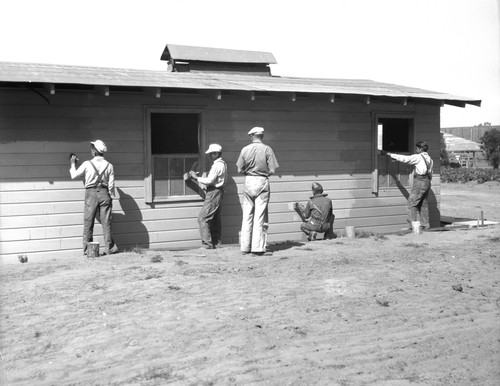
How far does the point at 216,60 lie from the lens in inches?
520

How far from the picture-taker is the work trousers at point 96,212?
31.4ft

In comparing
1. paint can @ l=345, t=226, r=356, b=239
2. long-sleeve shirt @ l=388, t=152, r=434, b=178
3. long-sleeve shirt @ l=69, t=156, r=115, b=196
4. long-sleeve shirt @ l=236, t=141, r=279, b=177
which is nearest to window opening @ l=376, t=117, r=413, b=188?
long-sleeve shirt @ l=388, t=152, r=434, b=178

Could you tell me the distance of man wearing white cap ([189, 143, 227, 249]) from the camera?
10219mm

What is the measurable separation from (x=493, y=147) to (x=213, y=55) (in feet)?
102

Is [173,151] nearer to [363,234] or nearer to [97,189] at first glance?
[97,189]

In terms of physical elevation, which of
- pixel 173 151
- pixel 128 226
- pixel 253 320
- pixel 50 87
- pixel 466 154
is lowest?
pixel 253 320

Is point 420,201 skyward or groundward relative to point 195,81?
groundward

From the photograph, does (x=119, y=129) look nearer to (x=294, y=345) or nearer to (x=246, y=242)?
(x=246, y=242)

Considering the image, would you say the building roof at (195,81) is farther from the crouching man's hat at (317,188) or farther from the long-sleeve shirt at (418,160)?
the crouching man's hat at (317,188)

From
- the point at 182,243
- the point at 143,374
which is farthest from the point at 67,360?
the point at 182,243

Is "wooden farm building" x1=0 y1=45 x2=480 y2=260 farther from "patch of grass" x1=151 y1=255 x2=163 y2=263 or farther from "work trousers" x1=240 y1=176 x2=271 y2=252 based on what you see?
"work trousers" x1=240 y1=176 x2=271 y2=252

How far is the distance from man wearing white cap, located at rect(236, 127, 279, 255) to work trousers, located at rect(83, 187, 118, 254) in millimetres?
2126

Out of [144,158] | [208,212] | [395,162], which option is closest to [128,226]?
[144,158]

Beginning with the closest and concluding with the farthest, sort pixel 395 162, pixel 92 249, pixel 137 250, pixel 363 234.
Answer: pixel 92 249, pixel 137 250, pixel 363 234, pixel 395 162
